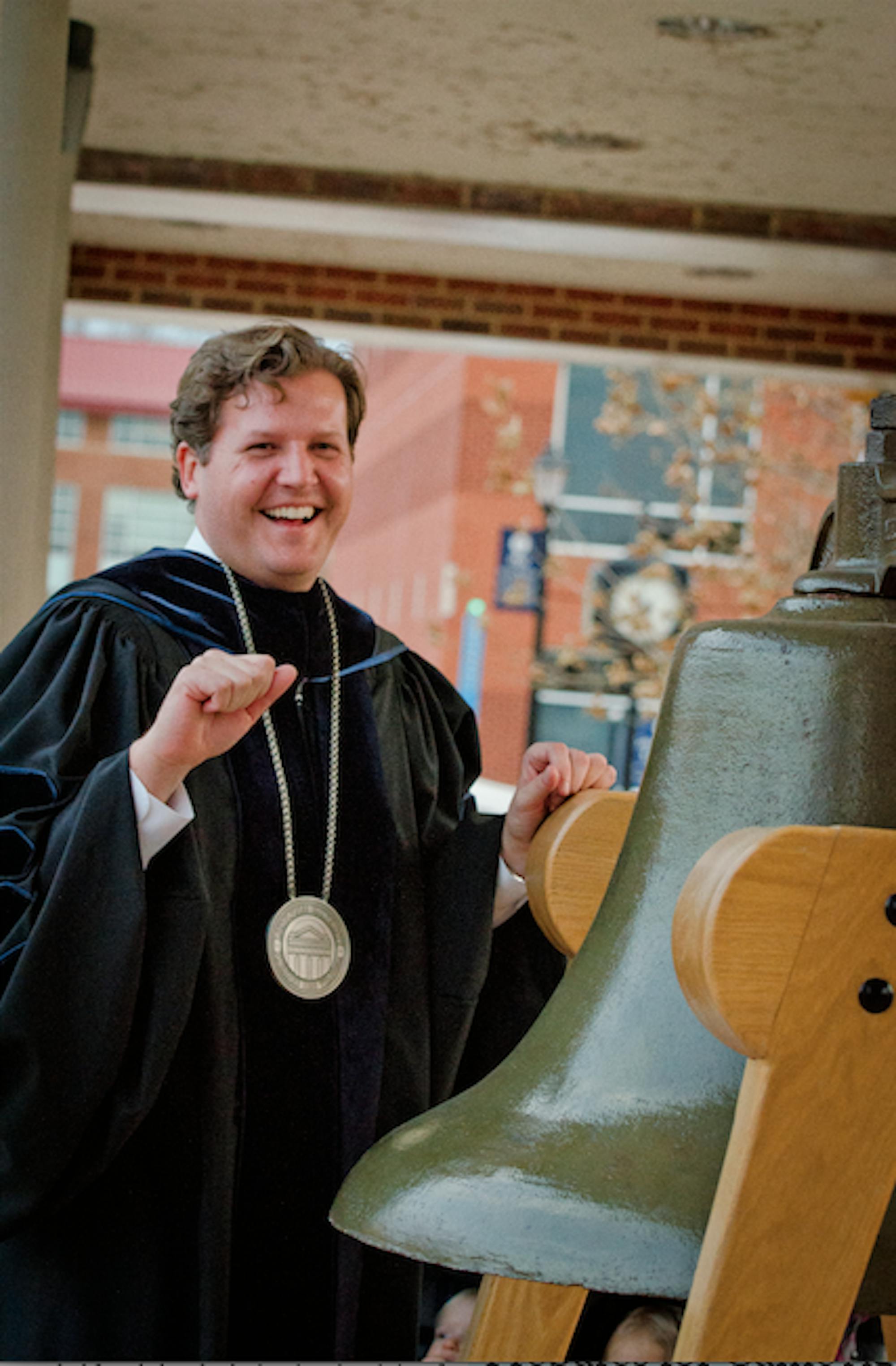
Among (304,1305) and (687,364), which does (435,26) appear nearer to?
(687,364)

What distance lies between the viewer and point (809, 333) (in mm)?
8594

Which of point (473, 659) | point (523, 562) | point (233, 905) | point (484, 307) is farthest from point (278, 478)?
point (473, 659)

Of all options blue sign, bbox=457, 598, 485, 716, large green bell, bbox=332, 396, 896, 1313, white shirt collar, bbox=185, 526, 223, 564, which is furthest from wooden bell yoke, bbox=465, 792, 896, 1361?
blue sign, bbox=457, 598, 485, 716

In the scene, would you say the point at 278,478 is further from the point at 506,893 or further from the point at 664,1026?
the point at 664,1026

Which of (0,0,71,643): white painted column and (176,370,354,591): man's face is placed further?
(0,0,71,643): white painted column

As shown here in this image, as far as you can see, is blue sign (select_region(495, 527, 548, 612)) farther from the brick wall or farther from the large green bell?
the large green bell

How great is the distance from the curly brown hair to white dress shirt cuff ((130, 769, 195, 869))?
0.74 m

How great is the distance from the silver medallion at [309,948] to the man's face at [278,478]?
1.87 ft

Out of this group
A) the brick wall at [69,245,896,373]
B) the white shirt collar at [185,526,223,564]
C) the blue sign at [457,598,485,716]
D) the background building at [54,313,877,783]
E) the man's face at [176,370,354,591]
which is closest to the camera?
the man's face at [176,370,354,591]

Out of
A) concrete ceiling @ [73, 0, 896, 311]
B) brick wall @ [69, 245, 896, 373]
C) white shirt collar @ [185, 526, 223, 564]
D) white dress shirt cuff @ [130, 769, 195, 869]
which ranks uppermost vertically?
concrete ceiling @ [73, 0, 896, 311]

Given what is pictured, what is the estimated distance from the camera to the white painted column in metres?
4.24

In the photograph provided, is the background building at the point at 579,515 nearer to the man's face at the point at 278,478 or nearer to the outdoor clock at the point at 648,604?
the outdoor clock at the point at 648,604

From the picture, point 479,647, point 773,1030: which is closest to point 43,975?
point 773,1030

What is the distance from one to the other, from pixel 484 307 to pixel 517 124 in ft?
7.30
